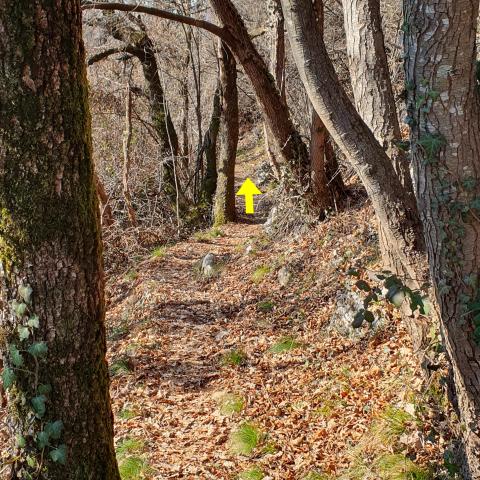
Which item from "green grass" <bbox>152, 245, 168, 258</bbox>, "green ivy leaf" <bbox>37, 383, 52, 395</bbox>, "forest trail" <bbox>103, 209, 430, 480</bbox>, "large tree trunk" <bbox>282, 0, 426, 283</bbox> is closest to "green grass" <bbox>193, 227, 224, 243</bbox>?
"green grass" <bbox>152, 245, 168, 258</bbox>

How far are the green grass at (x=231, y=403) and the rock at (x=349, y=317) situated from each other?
1.38 meters

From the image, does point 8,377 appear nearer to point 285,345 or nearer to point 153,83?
point 285,345

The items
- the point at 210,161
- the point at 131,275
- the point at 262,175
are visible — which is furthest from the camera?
the point at 262,175

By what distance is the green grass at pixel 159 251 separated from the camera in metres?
11.2

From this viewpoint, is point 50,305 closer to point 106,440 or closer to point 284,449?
point 106,440

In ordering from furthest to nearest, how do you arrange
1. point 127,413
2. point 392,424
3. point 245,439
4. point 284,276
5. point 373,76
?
point 284,276
point 127,413
point 245,439
point 373,76
point 392,424

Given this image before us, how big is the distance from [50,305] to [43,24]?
1293 millimetres

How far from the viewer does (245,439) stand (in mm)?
5066

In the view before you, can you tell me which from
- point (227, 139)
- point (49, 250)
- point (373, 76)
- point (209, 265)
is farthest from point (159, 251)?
point (49, 250)

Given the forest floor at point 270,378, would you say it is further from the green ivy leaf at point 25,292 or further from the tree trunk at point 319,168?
the green ivy leaf at point 25,292

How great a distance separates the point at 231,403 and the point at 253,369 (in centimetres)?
73

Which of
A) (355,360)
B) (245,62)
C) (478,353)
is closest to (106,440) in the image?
(478,353)

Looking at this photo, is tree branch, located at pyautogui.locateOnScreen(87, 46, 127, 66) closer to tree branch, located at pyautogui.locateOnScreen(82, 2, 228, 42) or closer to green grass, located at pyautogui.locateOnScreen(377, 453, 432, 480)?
tree branch, located at pyautogui.locateOnScreen(82, 2, 228, 42)

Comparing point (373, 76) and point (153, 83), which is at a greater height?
point (153, 83)
